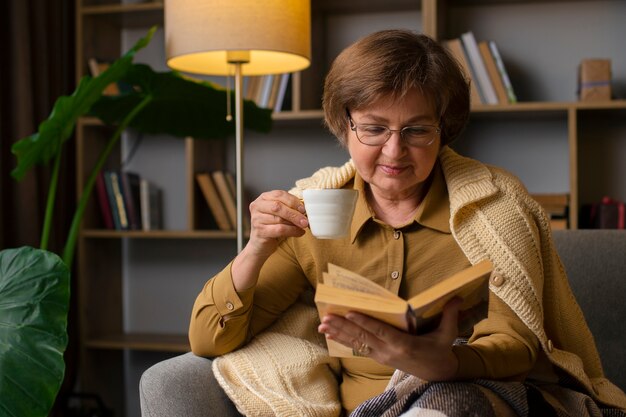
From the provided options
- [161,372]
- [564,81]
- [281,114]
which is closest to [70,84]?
[281,114]

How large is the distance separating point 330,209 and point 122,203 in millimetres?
2188

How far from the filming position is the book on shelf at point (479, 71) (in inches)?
116

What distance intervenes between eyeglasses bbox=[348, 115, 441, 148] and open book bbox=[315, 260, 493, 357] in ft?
1.29

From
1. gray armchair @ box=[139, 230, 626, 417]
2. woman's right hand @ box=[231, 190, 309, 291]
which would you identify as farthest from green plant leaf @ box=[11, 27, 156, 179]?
gray armchair @ box=[139, 230, 626, 417]

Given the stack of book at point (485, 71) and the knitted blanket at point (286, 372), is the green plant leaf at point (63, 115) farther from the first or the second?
the stack of book at point (485, 71)

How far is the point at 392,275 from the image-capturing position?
155cm

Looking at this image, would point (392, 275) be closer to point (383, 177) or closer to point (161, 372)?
point (383, 177)

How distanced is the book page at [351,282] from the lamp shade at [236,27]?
3.50ft

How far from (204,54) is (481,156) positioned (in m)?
1.36

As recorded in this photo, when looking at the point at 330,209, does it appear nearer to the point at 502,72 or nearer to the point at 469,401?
the point at 469,401

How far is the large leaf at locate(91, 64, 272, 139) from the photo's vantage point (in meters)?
2.61

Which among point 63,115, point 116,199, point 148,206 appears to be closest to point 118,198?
point 116,199

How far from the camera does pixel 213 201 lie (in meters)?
3.19

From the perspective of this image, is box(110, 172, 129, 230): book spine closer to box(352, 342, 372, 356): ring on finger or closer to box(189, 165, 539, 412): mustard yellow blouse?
box(189, 165, 539, 412): mustard yellow blouse
